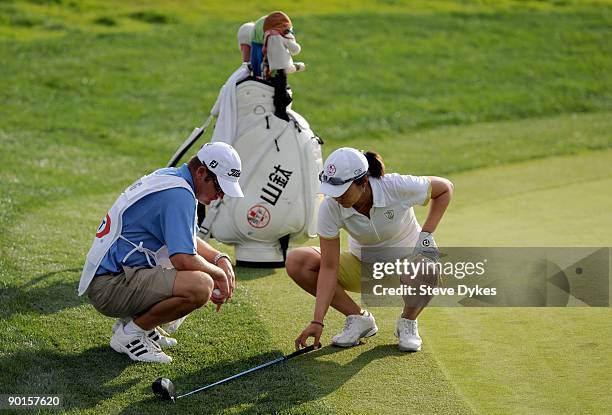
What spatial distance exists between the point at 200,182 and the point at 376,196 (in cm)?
103

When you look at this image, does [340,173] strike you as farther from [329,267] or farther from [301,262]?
[301,262]

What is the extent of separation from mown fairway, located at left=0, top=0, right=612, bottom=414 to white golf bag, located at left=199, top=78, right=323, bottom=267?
1.10ft

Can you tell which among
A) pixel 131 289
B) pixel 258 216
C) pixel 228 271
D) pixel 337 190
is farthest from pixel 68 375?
pixel 258 216

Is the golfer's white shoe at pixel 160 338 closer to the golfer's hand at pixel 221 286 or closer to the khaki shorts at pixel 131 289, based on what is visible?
the khaki shorts at pixel 131 289

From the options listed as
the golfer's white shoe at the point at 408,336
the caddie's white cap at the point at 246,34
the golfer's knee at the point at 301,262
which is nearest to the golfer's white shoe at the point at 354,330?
the golfer's white shoe at the point at 408,336

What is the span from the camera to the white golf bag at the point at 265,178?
837 centimetres

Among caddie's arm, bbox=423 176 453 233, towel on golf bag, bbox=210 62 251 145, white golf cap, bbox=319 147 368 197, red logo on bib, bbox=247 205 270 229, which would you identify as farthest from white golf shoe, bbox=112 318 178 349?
towel on golf bag, bbox=210 62 251 145

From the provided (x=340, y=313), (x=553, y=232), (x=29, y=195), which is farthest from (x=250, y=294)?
(x=29, y=195)

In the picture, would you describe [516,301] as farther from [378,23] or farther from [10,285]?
[378,23]

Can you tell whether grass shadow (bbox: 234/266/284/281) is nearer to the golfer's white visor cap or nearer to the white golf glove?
the white golf glove

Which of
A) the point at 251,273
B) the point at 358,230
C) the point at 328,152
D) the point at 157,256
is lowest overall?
the point at 328,152

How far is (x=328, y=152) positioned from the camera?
13109 mm

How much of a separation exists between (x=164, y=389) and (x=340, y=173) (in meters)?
1.52

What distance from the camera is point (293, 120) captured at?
8.49 metres
